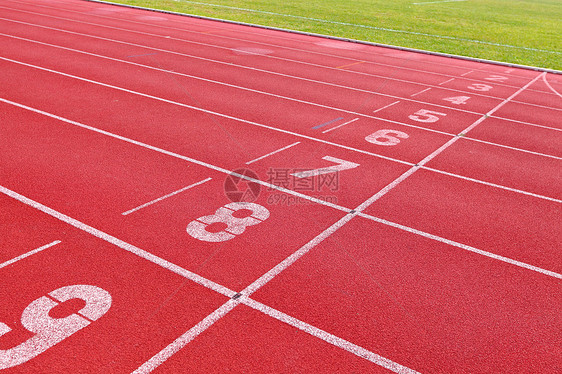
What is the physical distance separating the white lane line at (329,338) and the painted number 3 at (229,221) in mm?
1314

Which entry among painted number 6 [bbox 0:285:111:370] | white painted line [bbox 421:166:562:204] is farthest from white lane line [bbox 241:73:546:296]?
painted number 6 [bbox 0:285:111:370]

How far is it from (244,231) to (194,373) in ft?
8.15

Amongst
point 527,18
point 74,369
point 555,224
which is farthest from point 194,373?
point 527,18

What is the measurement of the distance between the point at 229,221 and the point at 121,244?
1.41m

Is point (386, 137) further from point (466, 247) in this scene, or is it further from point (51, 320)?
point (51, 320)

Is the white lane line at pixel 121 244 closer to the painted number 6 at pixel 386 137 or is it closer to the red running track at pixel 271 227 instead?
the red running track at pixel 271 227

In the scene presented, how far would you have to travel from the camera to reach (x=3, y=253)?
5.68 metres

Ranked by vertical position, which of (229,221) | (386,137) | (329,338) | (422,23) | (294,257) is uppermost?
(422,23)

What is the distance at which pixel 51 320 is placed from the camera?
471 cm

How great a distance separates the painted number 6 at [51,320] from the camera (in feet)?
14.2

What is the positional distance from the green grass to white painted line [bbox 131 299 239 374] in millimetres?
17993

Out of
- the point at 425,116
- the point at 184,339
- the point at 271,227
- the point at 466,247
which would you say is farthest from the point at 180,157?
the point at 425,116


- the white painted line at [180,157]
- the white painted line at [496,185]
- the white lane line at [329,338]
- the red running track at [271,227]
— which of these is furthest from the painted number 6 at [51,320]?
the white painted line at [496,185]

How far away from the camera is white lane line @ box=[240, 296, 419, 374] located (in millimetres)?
4441
